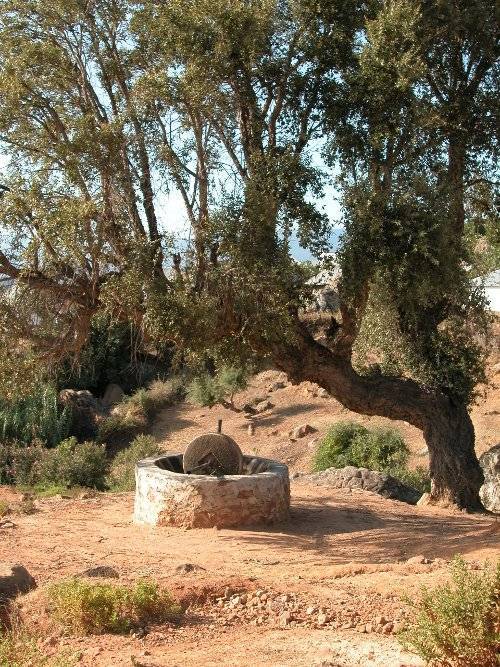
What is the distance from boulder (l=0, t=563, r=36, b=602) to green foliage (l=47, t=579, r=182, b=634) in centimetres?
60

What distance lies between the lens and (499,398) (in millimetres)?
22422

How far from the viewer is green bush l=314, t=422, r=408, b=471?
1870cm

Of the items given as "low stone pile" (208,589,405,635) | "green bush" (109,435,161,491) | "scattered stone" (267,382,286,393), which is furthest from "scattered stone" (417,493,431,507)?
"scattered stone" (267,382,286,393)

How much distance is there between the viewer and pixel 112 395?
1060 inches

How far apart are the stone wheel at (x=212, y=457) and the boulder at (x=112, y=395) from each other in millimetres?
14168

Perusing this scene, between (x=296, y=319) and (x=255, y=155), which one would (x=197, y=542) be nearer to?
(x=296, y=319)

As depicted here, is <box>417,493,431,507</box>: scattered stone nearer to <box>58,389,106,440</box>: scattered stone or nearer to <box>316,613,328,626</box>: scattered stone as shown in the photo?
<box>316,613,328,626</box>: scattered stone

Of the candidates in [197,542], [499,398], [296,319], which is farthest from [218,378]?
[197,542]

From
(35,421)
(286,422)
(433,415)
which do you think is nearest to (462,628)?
(433,415)

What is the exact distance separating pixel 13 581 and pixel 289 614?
227 cm

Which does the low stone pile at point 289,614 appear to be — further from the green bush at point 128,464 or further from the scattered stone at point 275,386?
the scattered stone at point 275,386

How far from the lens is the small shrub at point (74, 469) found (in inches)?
650

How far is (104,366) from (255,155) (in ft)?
59.6

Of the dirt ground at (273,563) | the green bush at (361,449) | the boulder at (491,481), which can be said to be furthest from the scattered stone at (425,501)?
the green bush at (361,449)
